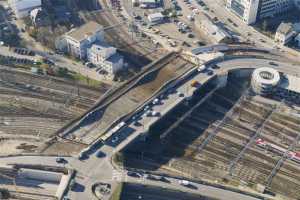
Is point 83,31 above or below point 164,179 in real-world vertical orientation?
above

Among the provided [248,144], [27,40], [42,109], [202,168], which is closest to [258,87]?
[248,144]

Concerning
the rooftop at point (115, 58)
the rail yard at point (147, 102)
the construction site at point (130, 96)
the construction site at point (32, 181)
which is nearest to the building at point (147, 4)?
the rail yard at point (147, 102)

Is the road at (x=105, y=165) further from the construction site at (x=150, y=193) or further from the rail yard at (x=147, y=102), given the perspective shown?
the construction site at (x=150, y=193)

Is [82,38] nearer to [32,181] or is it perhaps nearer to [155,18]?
[155,18]

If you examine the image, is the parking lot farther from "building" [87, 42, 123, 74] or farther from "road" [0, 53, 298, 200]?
"road" [0, 53, 298, 200]

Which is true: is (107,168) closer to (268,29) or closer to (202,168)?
(202,168)

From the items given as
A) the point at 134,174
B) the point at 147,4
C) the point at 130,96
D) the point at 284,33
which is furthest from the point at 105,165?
the point at 147,4
